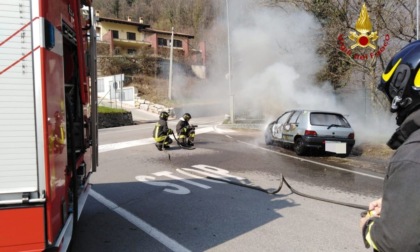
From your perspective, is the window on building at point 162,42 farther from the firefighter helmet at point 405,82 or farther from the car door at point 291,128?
the firefighter helmet at point 405,82

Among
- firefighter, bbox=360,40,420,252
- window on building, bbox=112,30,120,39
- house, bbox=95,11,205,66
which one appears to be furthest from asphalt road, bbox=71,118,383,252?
window on building, bbox=112,30,120,39

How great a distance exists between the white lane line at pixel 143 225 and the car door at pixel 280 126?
756 cm

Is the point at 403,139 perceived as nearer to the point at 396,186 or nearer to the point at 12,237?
the point at 396,186

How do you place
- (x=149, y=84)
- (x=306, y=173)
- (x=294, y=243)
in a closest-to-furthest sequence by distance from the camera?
(x=294, y=243) → (x=306, y=173) → (x=149, y=84)

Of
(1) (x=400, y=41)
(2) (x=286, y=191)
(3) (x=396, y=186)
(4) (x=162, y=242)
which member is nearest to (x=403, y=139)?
(3) (x=396, y=186)

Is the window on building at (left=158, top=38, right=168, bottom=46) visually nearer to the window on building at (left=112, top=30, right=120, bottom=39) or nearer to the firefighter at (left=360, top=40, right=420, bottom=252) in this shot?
the window on building at (left=112, top=30, right=120, bottom=39)

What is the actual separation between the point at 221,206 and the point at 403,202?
4.43 meters

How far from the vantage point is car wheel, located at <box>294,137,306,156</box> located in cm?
1093

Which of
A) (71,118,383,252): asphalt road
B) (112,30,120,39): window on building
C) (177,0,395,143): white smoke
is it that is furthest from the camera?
(112,30,120,39): window on building

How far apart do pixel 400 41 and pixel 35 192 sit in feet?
49.6

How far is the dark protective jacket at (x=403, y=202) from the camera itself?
132cm

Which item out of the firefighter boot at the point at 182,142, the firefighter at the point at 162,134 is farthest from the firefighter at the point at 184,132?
the firefighter at the point at 162,134

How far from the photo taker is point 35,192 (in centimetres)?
229

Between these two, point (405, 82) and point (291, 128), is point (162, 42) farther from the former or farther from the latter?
point (405, 82)
